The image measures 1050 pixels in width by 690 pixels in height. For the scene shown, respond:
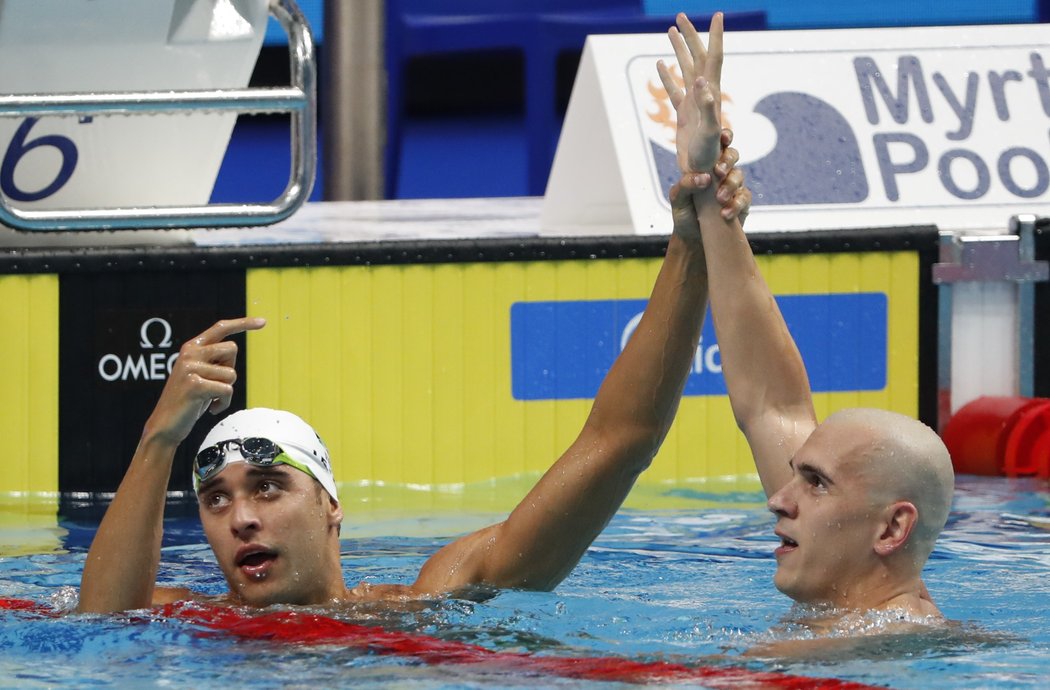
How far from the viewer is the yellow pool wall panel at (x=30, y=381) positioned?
4.56 m

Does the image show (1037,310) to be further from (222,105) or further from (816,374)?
(222,105)

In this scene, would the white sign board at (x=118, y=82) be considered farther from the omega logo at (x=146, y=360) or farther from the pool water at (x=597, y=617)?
the pool water at (x=597, y=617)

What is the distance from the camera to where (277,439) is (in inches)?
116

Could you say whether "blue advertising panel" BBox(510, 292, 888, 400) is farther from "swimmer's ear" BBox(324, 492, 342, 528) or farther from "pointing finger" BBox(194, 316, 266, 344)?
"pointing finger" BBox(194, 316, 266, 344)

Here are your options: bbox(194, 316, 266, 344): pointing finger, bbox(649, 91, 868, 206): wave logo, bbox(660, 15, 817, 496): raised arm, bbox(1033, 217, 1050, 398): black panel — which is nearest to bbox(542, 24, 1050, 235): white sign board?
bbox(649, 91, 868, 206): wave logo

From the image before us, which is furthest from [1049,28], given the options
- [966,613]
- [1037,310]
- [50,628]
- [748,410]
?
[50,628]

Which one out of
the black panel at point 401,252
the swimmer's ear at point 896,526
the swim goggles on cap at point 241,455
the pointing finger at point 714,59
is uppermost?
the pointing finger at point 714,59

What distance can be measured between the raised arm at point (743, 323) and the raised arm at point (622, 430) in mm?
60


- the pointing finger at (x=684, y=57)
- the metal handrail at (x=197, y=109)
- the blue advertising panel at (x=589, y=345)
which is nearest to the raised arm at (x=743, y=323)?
the pointing finger at (x=684, y=57)

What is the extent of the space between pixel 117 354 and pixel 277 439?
1795 millimetres

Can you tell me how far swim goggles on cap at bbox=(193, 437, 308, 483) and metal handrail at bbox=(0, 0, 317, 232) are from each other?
146 centimetres

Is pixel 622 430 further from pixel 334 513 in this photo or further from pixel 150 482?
pixel 150 482

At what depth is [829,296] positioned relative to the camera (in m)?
4.91

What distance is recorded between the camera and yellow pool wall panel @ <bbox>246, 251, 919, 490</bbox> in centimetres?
466
